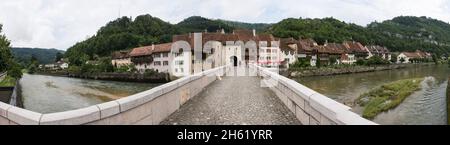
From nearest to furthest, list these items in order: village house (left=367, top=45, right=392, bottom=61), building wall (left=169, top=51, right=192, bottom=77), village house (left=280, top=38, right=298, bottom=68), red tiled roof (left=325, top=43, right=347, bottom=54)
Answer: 1. building wall (left=169, top=51, right=192, bottom=77)
2. village house (left=280, top=38, right=298, bottom=68)
3. red tiled roof (left=325, top=43, right=347, bottom=54)
4. village house (left=367, top=45, right=392, bottom=61)

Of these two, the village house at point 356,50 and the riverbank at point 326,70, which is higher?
the village house at point 356,50

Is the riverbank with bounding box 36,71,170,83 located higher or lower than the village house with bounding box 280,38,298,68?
lower

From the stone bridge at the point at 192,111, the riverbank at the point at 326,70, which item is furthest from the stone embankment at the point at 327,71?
the stone bridge at the point at 192,111

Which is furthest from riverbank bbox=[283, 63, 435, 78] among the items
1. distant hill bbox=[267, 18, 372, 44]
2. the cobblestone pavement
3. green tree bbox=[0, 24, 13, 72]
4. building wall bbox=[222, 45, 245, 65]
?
the cobblestone pavement

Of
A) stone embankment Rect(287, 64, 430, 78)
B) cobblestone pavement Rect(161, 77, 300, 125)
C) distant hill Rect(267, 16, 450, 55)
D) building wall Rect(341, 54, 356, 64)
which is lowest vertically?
stone embankment Rect(287, 64, 430, 78)

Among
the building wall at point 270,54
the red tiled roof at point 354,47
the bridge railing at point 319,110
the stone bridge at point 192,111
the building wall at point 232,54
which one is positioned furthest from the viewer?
the red tiled roof at point 354,47

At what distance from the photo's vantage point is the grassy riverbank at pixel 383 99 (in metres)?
25.8

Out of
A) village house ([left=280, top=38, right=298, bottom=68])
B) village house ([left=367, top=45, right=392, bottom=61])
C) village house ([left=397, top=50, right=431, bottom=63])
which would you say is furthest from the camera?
village house ([left=397, top=50, right=431, bottom=63])

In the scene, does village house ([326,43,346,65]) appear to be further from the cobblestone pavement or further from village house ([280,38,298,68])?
the cobblestone pavement

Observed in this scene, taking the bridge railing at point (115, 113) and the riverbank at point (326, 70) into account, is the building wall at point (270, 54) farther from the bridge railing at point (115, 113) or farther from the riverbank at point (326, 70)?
the bridge railing at point (115, 113)

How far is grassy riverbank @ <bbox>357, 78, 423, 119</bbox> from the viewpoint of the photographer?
84.5 ft

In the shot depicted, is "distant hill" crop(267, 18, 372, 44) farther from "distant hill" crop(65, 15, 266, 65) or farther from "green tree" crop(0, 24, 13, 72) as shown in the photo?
"green tree" crop(0, 24, 13, 72)

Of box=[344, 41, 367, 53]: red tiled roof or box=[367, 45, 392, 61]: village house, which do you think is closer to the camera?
box=[344, 41, 367, 53]: red tiled roof
